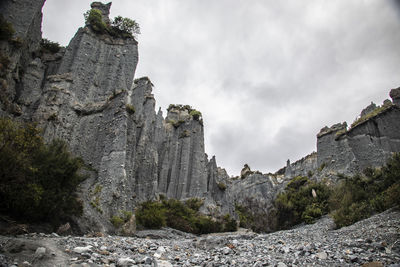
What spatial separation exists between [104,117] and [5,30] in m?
8.78

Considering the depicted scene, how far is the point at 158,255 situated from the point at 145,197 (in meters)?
15.5

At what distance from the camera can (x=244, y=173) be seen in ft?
165

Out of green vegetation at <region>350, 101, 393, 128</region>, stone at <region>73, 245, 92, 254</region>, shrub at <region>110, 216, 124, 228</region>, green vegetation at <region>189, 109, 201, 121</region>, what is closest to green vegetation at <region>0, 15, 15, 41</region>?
shrub at <region>110, 216, 124, 228</region>

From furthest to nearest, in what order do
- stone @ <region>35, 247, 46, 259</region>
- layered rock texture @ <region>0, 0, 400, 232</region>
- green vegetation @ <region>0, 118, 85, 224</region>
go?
1. layered rock texture @ <region>0, 0, 400, 232</region>
2. green vegetation @ <region>0, 118, 85, 224</region>
3. stone @ <region>35, 247, 46, 259</region>

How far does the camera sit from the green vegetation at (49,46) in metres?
26.2

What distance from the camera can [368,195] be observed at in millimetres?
17172

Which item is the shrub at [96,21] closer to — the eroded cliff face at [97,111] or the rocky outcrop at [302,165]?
the eroded cliff face at [97,111]

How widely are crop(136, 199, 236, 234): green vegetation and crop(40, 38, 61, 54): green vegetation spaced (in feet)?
59.9

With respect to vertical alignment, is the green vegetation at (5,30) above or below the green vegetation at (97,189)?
above

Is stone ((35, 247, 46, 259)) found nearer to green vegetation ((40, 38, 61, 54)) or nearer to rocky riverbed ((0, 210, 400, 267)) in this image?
rocky riverbed ((0, 210, 400, 267))

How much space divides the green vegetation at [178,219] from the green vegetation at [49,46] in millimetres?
18262

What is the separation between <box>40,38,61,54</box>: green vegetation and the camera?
26180 mm

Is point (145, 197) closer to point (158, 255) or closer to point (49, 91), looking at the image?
point (49, 91)

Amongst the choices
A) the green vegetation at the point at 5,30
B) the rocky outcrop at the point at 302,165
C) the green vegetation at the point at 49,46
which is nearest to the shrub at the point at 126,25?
the green vegetation at the point at 49,46
